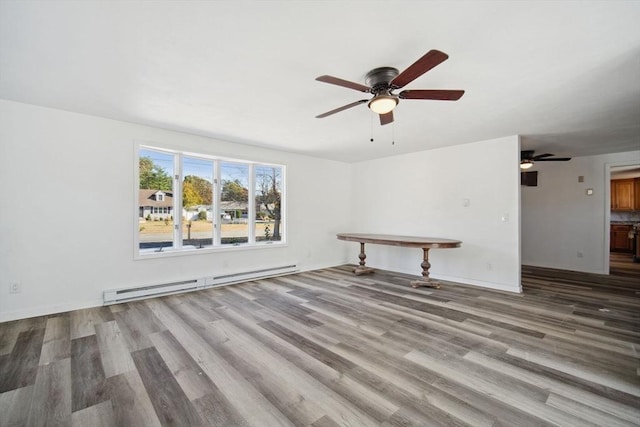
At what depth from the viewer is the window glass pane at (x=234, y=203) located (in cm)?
495

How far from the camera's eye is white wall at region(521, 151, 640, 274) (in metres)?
5.55

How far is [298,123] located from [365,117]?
93 cm

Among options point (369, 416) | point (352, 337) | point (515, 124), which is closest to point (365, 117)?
point (515, 124)

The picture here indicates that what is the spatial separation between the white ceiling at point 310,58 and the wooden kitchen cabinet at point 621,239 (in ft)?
20.1

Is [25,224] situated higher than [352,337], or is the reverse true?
[25,224]

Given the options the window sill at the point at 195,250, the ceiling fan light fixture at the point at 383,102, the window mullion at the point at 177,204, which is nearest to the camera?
the ceiling fan light fixture at the point at 383,102

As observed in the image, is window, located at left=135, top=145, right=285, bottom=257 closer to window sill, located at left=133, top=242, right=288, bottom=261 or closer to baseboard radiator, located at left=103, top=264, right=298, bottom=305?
window sill, located at left=133, top=242, right=288, bottom=261

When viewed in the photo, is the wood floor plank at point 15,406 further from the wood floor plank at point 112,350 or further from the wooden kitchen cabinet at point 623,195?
the wooden kitchen cabinet at point 623,195

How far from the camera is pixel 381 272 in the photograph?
5.76m

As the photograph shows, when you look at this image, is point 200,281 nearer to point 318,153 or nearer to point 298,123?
point 298,123

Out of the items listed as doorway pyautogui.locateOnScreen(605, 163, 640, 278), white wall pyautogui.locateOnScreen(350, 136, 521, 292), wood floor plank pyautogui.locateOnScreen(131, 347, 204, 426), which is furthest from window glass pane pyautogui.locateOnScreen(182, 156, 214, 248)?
doorway pyautogui.locateOnScreen(605, 163, 640, 278)

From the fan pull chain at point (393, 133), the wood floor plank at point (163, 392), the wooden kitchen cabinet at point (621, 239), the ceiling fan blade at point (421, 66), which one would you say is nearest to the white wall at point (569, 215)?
the wooden kitchen cabinet at point (621, 239)

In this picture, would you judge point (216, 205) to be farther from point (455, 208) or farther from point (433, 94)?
point (455, 208)

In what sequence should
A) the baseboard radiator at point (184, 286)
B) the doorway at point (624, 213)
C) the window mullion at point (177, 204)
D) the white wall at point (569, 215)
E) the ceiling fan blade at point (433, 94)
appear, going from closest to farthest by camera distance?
1. the ceiling fan blade at point (433, 94)
2. the baseboard radiator at point (184, 286)
3. the window mullion at point (177, 204)
4. the white wall at point (569, 215)
5. the doorway at point (624, 213)
